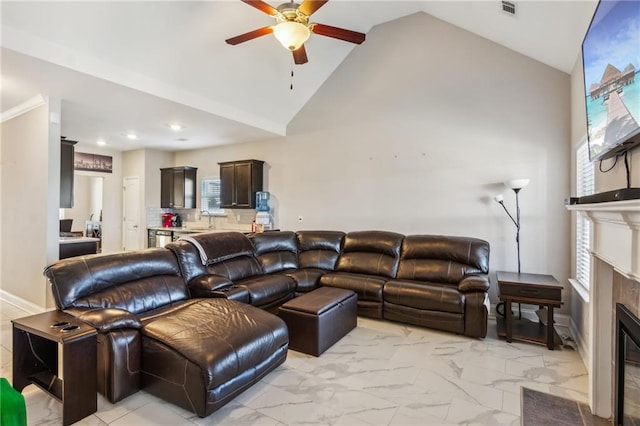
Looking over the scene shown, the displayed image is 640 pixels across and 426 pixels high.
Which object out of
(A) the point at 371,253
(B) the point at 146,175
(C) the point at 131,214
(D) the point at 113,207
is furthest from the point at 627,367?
(D) the point at 113,207

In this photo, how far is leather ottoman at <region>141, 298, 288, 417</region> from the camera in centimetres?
202

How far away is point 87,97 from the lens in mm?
3871

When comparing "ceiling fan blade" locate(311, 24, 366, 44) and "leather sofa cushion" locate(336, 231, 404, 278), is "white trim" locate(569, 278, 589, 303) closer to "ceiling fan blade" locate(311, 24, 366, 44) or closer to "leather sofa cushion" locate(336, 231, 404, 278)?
"leather sofa cushion" locate(336, 231, 404, 278)

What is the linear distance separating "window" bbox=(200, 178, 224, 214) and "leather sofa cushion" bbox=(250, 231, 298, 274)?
2.78 meters

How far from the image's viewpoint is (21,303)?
13.9ft

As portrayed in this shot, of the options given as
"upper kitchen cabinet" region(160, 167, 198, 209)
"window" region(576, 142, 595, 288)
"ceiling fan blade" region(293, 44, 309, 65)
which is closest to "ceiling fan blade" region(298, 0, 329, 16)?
"ceiling fan blade" region(293, 44, 309, 65)

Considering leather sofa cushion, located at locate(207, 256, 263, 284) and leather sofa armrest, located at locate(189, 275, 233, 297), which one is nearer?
leather sofa armrest, located at locate(189, 275, 233, 297)

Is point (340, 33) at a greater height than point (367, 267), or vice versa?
point (340, 33)

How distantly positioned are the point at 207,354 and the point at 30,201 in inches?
150

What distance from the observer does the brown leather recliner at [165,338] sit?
2062 mm

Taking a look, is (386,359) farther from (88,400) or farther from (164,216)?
(164,216)

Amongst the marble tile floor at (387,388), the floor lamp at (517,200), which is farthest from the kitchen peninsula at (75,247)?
the floor lamp at (517,200)

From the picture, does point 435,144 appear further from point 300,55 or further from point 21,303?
point 21,303

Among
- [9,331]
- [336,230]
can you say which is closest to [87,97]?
[9,331]
